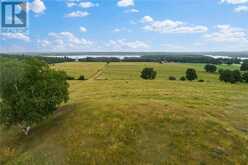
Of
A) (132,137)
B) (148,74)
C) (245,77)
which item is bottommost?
(132,137)

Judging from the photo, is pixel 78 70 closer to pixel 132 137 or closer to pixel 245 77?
pixel 245 77

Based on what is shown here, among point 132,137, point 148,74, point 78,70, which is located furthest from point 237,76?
point 132,137

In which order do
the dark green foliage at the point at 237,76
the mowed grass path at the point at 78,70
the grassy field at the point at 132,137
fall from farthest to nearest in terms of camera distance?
the mowed grass path at the point at 78,70 → the dark green foliage at the point at 237,76 → the grassy field at the point at 132,137

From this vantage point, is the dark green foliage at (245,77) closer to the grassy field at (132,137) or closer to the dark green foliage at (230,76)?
the dark green foliage at (230,76)

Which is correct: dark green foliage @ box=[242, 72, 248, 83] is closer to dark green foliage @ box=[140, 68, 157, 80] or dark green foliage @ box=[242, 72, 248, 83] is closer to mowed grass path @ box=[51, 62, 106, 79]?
dark green foliage @ box=[140, 68, 157, 80]

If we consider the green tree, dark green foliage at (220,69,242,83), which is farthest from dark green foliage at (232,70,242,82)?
the green tree

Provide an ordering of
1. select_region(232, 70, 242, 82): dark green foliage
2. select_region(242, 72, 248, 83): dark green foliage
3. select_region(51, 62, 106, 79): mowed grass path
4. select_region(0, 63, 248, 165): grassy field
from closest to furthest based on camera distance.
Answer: select_region(0, 63, 248, 165): grassy field
select_region(242, 72, 248, 83): dark green foliage
select_region(232, 70, 242, 82): dark green foliage
select_region(51, 62, 106, 79): mowed grass path

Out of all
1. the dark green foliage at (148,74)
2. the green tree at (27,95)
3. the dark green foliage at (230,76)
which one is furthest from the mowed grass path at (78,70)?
the green tree at (27,95)

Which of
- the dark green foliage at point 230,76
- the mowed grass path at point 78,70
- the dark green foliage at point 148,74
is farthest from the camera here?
the mowed grass path at point 78,70

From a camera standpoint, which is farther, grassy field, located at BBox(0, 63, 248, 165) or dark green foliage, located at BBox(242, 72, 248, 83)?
dark green foliage, located at BBox(242, 72, 248, 83)
